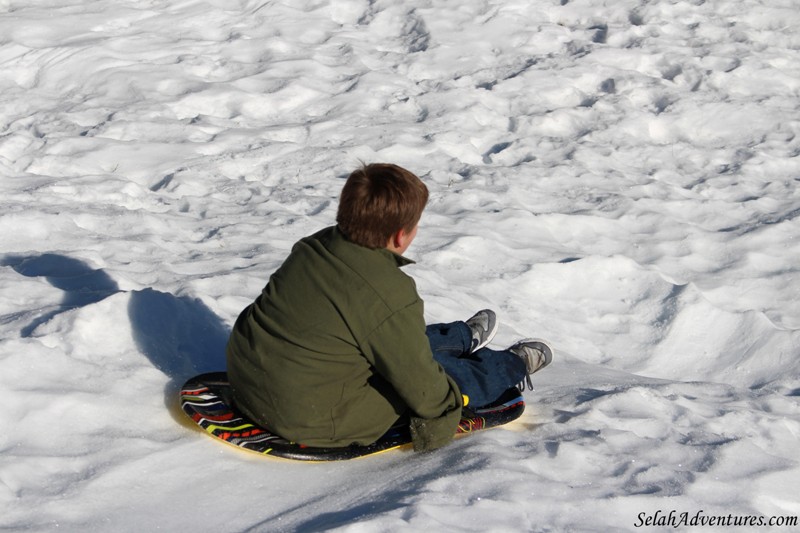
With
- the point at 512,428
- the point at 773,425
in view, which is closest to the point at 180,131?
the point at 512,428

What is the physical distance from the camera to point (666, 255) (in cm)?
537

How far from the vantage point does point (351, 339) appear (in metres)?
2.83

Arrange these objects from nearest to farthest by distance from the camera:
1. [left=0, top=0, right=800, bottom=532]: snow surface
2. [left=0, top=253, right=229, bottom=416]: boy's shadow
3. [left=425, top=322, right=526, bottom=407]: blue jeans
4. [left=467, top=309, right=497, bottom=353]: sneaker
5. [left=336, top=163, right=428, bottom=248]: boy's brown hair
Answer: [left=336, top=163, right=428, bottom=248]: boy's brown hair → [left=0, top=0, right=800, bottom=532]: snow surface → [left=425, top=322, right=526, bottom=407]: blue jeans → [left=0, top=253, right=229, bottom=416]: boy's shadow → [left=467, top=309, right=497, bottom=353]: sneaker

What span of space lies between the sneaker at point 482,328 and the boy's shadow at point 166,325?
981mm

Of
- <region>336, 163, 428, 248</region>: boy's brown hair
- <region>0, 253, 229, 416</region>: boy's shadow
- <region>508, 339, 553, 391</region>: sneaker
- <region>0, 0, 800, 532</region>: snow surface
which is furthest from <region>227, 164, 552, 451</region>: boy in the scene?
<region>508, 339, 553, 391</region>: sneaker

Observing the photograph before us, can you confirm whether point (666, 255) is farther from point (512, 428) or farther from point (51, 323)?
point (51, 323)

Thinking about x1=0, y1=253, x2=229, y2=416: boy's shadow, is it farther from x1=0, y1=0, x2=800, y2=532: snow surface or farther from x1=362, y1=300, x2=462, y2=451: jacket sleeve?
x1=362, y1=300, x2=462, y2=451: jacket sleeve

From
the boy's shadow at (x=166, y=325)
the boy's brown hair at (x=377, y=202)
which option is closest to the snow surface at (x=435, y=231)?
the boy's shadow at (x=166, y=325)

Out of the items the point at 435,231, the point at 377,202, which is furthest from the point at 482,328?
the point at 435,231

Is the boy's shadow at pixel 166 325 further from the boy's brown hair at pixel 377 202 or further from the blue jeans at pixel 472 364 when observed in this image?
the boy's brown hair at pixel 377 202

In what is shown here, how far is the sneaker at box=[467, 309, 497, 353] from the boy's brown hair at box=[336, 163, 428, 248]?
970mm

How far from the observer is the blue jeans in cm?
334

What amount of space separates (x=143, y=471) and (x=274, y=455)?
400 mm

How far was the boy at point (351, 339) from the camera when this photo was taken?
278 centimetres
